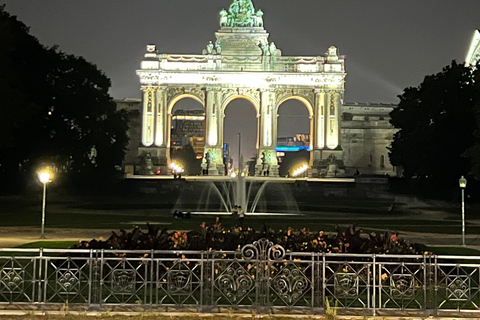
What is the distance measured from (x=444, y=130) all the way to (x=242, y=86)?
45272 mm

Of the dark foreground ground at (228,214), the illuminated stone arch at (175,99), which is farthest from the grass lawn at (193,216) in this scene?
the illuminated stone arch at (175,99)

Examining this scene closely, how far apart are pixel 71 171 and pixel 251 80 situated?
1515 inches

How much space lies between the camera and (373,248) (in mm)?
16219

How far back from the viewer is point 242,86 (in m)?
96.4

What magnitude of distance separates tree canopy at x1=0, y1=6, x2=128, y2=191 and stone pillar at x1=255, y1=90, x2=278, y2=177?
28054 millimetres

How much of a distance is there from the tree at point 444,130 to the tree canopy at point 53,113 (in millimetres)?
29137

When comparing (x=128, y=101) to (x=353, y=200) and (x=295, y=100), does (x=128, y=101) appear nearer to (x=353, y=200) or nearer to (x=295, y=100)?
(x=295, y=100)

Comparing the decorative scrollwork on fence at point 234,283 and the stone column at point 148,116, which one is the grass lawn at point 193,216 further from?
the stone column at point 148,116

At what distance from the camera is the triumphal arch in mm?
95562

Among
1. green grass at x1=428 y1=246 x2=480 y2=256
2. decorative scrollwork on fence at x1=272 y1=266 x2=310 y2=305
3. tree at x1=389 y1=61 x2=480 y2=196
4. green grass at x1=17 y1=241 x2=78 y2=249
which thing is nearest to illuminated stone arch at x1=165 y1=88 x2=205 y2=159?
tree at x1=389 y1=61 x2=480 y2=196

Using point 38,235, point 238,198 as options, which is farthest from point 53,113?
point 38,235

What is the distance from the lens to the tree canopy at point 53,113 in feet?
155

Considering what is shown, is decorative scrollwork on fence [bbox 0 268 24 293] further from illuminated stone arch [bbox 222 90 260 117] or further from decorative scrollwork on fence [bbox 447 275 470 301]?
illuminated stone arch [bbox 222 90 260 117]

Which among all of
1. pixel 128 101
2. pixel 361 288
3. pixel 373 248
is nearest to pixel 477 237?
pixel 373 248
